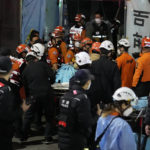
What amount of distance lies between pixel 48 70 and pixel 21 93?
1363 mm

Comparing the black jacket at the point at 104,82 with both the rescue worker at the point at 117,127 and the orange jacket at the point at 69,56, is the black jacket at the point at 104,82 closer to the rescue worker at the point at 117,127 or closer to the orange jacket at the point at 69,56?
the rescue worker at the point at 117,127

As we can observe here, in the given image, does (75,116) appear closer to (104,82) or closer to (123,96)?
(123,96)

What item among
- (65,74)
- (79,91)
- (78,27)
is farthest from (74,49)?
(79,91)

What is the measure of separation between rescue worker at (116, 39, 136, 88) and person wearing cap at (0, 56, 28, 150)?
15.8ft

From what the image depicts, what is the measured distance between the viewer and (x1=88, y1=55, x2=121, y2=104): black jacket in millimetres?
8391

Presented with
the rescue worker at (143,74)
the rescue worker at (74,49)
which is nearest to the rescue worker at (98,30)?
the rescue worker at (74,49)

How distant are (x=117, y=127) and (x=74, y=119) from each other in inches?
40.8

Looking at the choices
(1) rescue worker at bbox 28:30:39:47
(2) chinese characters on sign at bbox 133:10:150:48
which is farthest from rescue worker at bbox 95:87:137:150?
(1) rescue worker at bbox 28:30:39:47

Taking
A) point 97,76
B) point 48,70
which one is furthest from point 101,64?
point 48,70

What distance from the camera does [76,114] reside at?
6.22 m

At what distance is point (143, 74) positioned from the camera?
9906 millimetres

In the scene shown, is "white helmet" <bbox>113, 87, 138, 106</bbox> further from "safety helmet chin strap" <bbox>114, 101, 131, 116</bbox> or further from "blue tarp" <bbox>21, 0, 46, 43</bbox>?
"blue tarp" <bbox>21, 0, 46, 43</bbox>

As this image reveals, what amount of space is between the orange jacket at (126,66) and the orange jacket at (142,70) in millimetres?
498

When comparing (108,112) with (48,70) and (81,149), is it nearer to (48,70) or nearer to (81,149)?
(81,149)
